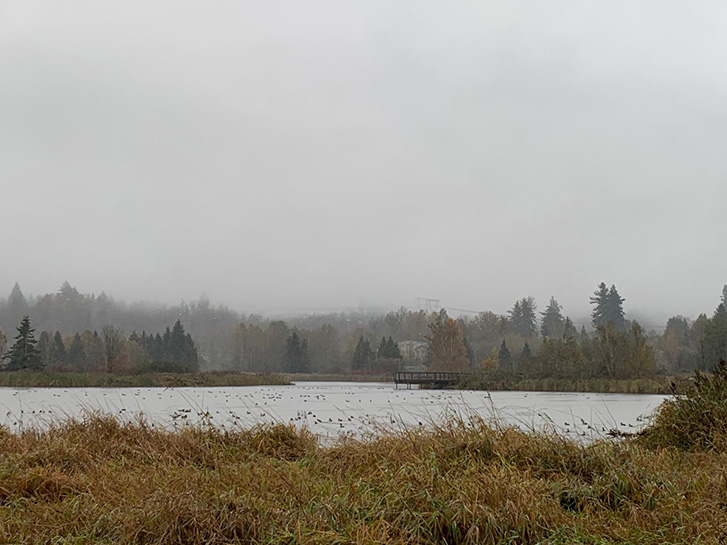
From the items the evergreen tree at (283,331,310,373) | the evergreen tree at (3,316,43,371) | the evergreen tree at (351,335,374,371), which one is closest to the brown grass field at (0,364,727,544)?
Answer: the evergreen tree at (3,316,43,371)

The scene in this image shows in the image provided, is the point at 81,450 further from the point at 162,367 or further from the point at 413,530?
the point at 162,367

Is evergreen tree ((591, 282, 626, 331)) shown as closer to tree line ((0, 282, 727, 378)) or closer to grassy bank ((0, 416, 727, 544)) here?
tree line ((0, 282, 727, 378))

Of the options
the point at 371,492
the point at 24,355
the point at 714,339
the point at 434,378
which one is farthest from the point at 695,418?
the point at 24,355

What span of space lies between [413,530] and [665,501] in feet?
6.65

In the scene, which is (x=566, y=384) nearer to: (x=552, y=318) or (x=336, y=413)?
(x=336, y=413)

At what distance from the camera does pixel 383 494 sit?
4.96 m

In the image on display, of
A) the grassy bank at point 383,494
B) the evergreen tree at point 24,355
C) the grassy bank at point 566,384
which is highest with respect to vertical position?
the evergreen tree at point 24,355

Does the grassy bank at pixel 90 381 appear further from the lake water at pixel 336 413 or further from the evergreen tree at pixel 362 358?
the evergreen tree at pixel 362 358

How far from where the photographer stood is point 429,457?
19.9 ft

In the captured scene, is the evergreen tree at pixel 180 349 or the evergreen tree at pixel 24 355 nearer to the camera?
the evergreen tree at pixel 24 355

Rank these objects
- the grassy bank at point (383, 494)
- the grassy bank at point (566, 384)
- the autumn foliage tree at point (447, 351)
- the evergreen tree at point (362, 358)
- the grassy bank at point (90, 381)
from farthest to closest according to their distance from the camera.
A: the evergreen tree at point (362, 358), the autumn foliage tree at point (447, 351), the grassy bank at point (90, 381), the grassy bank at point (566, 384), the grassy bank at point (383, 494)

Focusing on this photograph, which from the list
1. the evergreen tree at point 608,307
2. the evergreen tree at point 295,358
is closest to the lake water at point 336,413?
the evergreen tree at point 295,358

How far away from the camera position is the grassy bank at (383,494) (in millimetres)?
4223

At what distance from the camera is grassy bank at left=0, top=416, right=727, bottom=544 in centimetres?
422
